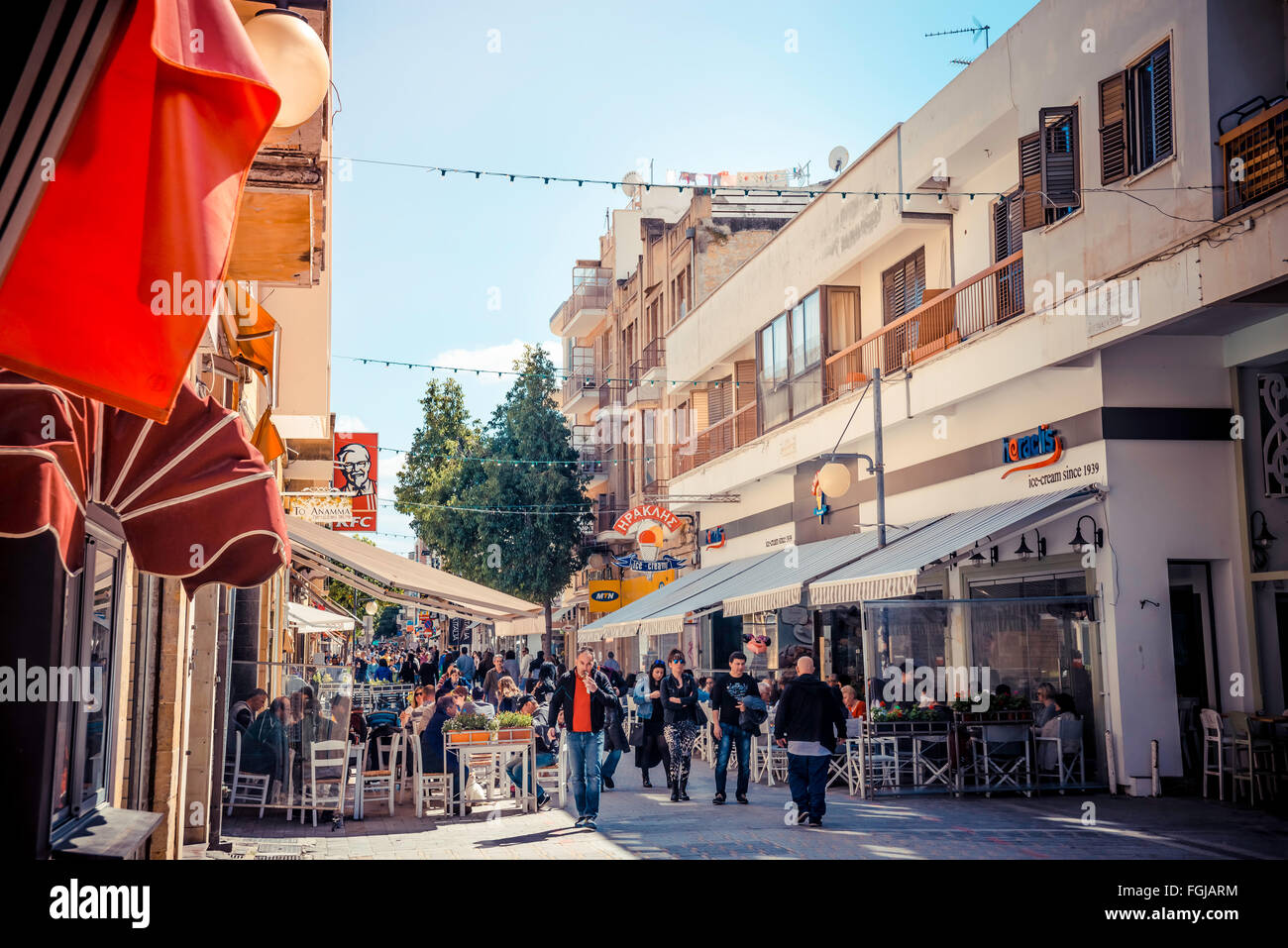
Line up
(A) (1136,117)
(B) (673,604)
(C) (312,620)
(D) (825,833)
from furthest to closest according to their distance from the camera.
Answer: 1. (C) (312,620)
2. (B) (673,604)
3. (A) (1136,117)
4. (D) (825,833)

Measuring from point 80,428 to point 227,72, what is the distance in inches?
109

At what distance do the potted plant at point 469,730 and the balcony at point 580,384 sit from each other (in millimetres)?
30442

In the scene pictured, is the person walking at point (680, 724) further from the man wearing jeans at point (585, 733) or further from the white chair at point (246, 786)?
the white chair at point (246, 786)

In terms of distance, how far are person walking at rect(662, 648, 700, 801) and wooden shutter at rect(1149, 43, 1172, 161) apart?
26.9ft

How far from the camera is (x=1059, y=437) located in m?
15.6

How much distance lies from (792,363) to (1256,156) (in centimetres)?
1215

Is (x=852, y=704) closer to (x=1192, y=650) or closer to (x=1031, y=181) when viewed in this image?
(x=1192, y=650)

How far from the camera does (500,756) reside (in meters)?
14.4

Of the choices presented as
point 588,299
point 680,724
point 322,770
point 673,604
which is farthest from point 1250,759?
point 588,299

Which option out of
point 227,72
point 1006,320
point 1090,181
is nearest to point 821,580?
point 1006,320

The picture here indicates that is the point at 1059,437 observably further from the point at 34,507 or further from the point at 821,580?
the point at 34,507
